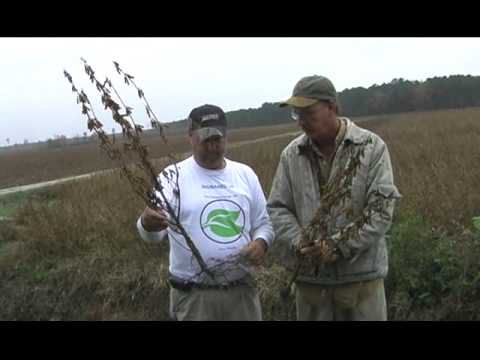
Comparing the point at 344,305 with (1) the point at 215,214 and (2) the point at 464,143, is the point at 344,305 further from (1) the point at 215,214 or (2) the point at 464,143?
(2) the point at 464,143

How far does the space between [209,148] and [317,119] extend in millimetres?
589

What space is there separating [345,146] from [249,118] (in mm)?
96575

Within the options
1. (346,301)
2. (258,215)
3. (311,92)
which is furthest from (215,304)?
(311,92)

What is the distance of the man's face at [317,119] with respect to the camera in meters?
2.56

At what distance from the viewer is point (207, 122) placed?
275cm

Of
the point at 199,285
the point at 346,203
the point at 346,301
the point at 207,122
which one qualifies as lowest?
the point at 346,301

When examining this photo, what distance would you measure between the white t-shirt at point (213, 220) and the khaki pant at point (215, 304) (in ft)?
0.26

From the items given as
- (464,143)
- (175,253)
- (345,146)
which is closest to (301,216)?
(345,146)

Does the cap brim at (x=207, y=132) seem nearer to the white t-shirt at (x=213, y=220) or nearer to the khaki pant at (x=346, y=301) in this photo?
the white t-shirt at (x=213, y=220)

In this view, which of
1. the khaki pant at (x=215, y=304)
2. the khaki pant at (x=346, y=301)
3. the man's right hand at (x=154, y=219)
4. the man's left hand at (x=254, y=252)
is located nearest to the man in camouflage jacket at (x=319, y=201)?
the khaki pant at (x=346, y=301)

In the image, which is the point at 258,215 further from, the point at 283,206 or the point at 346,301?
the point at 346,301

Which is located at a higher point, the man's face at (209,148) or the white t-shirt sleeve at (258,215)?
the man's face at (209,148)
